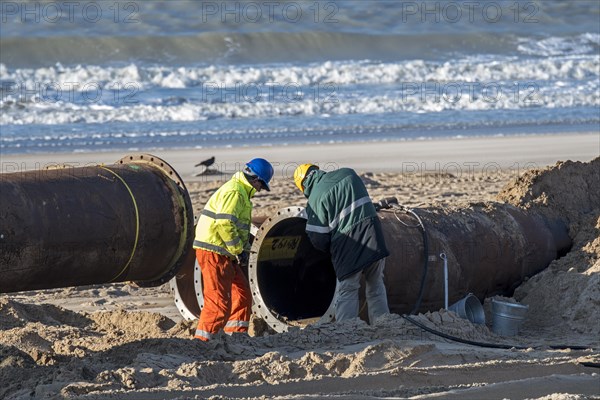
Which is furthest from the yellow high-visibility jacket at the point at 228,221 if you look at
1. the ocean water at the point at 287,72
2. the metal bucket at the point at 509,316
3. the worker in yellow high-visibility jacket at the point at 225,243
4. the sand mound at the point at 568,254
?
the ocean water at the point at 287,72

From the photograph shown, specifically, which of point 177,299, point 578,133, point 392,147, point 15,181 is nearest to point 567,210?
point 177,299

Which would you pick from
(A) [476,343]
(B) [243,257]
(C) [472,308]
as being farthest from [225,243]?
(C) [472,308]

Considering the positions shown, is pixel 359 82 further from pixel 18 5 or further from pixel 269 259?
pixel 269 259

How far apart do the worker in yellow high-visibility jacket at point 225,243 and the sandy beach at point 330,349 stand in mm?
509

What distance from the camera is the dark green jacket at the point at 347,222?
8.19m

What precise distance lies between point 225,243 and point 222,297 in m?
0.47

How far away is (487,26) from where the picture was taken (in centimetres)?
3953

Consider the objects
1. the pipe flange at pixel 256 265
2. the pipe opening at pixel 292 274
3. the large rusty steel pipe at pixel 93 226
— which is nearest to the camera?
the large rusty steel pipe at pixel 93 226

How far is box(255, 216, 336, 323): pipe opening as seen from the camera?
29.3 feet

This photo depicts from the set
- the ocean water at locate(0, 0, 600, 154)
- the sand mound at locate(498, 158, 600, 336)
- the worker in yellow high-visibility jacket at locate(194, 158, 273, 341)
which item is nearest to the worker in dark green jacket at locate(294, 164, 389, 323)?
the worker in yellow high-visibility jacket at locate(194, 158, 273, 341)

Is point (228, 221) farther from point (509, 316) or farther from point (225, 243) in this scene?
point (509, 316)

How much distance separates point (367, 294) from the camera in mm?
8461

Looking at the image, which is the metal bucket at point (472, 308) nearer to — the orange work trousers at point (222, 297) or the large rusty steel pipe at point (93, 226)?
the orange work trousers at point (222, 297)

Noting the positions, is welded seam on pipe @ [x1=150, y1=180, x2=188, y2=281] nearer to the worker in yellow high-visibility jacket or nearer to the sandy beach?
the worker in yellow high-visibility jacket
